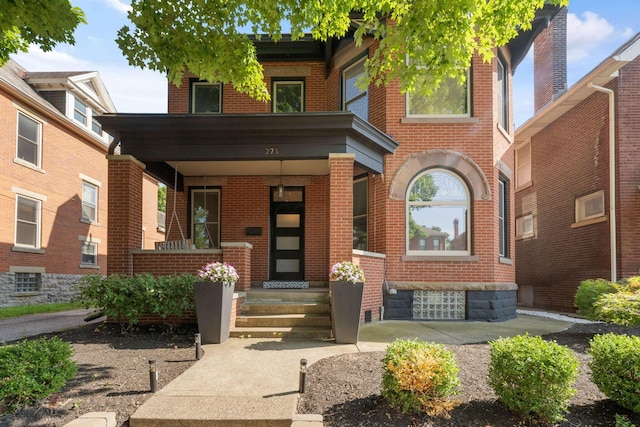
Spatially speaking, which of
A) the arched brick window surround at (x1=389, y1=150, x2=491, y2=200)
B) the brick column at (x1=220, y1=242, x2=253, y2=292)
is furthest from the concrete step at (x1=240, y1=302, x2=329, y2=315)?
the arched brick window surround at (x1=389, y1=150, x2=491, y2=200)

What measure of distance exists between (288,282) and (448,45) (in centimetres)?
687

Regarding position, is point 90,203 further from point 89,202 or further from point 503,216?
point 503,216

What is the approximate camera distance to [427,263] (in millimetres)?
9414

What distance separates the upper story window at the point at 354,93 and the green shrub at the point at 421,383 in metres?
7.56

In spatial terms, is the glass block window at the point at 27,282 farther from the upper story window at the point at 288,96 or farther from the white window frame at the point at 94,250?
the upper story window at the point at 288,96

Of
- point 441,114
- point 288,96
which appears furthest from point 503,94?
point 288,96

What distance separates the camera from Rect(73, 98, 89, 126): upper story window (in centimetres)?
1800

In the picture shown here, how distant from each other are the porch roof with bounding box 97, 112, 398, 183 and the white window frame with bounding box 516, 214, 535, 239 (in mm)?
10880

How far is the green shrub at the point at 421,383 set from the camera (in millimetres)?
3648

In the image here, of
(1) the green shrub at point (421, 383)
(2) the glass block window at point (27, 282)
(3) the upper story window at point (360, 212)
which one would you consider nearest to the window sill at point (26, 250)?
(2) the glass block window at point (27, 282)

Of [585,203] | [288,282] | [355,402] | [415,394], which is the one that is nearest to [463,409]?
[415,394]

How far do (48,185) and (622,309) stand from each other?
17943mm

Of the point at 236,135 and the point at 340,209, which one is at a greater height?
the point at 236,135

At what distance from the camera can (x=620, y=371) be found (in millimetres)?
3840
